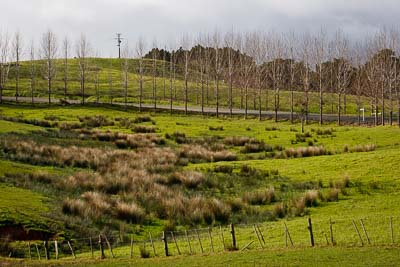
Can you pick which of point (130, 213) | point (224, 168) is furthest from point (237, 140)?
point (130, 213)

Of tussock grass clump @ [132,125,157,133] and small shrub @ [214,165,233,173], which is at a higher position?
tussock grass clump @ [132,125,157,133]

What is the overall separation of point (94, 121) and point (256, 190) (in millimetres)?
40294

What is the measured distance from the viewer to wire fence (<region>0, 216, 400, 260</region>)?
59.7 feet

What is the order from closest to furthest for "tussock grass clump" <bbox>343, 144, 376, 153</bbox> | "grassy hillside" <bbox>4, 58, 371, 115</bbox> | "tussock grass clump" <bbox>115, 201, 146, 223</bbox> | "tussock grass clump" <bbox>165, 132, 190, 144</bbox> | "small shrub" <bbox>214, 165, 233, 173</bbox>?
"tussock grass clump" <bbox>115, 201, 146, 223</bbox>, "small shrub" <bbox>214, 165, 233, 173</bbox>, "tussock grass clump" <bbox>343, 144, 376, 153</bbox>, "tussock grass clump" <bbox>165, 132, 190, 144</bbox>, "grassy hillside" <bbox>4, 58, 371, 115</bbox>

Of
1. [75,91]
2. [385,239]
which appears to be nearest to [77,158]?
[385,239]

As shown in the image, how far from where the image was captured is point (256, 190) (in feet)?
100

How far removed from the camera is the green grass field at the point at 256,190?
17.0m

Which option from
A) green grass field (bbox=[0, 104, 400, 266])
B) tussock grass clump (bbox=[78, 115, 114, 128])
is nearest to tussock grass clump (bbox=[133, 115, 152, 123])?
tussock grass clump (bbox=[78, 115, 114, 128])

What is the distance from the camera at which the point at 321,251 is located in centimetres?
1684

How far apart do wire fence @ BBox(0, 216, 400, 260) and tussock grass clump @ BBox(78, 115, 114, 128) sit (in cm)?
4506

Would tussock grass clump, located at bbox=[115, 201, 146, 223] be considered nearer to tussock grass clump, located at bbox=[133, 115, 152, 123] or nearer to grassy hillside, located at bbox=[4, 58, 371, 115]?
tussock grass clump, located at bbox=[133, 115, 152, 123]

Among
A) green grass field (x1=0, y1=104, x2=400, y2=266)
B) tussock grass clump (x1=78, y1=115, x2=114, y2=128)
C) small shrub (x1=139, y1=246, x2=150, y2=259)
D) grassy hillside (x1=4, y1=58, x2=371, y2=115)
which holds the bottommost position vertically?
small shrub (x1=139, y1=246, x2=150, y2=259)

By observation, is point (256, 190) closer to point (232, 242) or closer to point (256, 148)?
point (232, 242)

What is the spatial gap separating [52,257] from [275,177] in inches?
737
